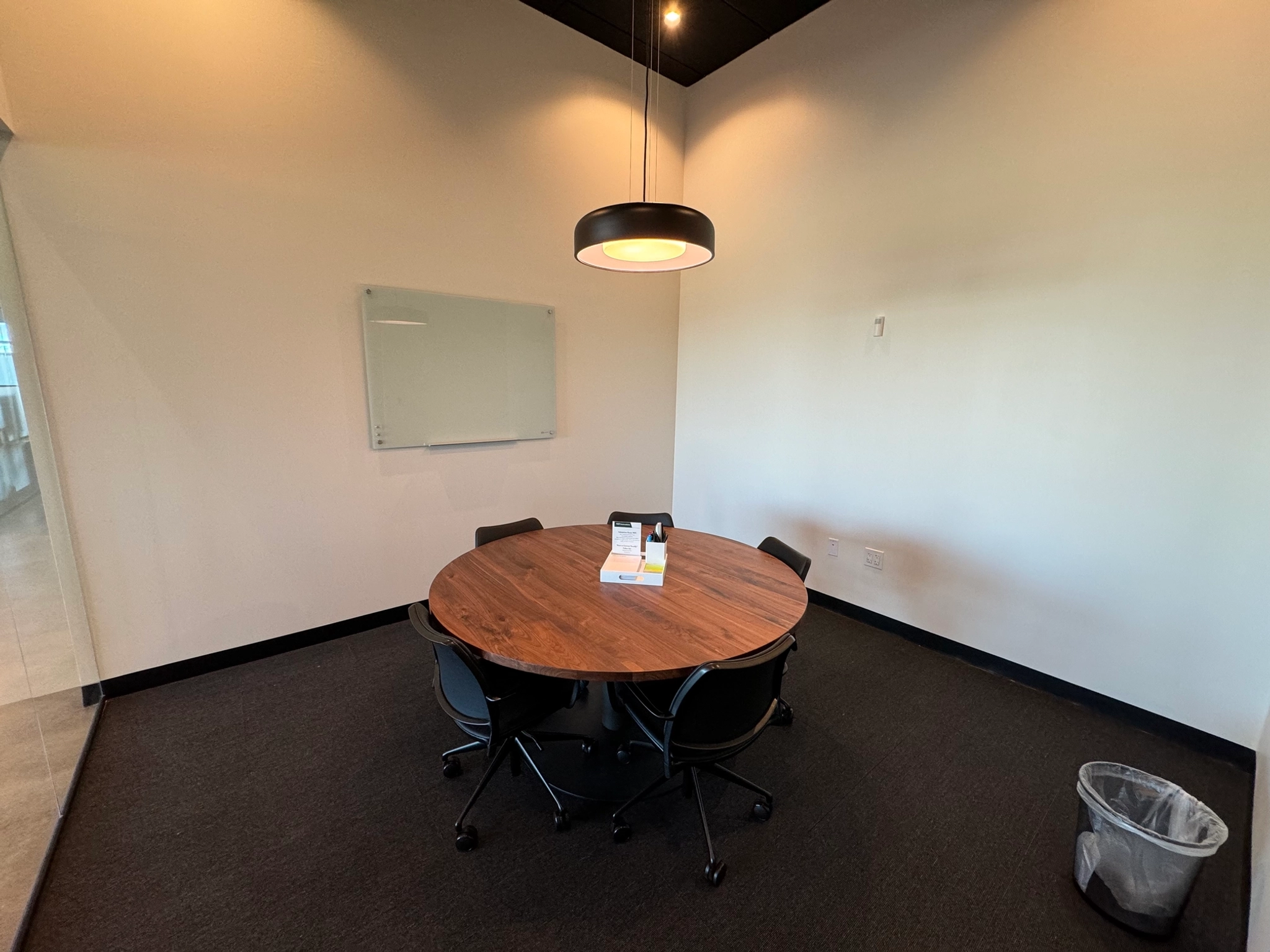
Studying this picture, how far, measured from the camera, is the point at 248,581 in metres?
2.75

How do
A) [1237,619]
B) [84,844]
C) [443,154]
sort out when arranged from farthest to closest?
1. [443,154]
2. [1237,619]
3. [84,844]

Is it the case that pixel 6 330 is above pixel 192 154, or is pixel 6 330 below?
below

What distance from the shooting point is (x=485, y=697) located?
5.13 feet

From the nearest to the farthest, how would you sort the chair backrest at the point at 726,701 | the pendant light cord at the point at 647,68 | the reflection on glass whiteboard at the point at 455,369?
the chair backrest at the point at 726,701
the reflection on glass whiteboard at the point at 455,369
the pendant light cord at the point at 647,68

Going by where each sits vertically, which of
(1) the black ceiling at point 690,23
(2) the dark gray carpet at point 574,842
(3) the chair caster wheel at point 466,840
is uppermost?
(1) the black ceiling at point 690,23

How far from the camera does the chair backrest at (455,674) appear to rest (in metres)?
1.49

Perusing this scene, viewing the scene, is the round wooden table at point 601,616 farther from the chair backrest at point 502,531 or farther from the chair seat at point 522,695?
the chair seat at point 522,695

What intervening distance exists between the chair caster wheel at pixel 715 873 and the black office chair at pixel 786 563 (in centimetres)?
73

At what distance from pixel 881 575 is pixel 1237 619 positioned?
1.48 meters

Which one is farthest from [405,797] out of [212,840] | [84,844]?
[84,844]

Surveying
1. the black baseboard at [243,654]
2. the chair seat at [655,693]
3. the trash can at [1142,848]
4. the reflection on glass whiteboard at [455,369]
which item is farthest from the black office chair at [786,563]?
the black baseboard at [243,654]

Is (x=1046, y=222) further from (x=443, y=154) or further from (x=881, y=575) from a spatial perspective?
(x=443, y=154)

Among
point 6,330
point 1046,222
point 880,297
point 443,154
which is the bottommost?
point 6,330

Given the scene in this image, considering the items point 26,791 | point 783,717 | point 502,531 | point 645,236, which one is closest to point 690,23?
point 645,236
